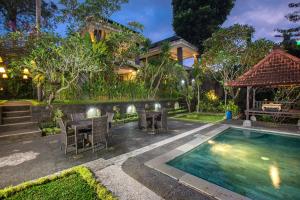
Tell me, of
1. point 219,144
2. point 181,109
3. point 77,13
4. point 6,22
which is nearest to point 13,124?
point 77,13

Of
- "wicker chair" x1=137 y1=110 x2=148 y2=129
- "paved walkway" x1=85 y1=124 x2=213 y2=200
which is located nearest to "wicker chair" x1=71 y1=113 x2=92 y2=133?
"paved walkway" x1=85 y1=124 x2=213 y2=200

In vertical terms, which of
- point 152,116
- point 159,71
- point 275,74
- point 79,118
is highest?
point 159,71

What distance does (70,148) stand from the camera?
19.0ft

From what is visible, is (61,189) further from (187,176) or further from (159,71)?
(159,71)

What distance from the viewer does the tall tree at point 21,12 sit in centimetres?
1880

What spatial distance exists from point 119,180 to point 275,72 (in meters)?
10.7

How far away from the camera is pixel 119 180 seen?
12.2 feet

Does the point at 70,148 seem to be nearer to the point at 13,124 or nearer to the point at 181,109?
the point at 13,124

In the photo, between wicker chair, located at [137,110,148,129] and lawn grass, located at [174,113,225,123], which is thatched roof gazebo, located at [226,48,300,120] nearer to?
lawn grass, located at [174,113,225,123]

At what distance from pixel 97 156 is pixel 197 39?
79.1ft

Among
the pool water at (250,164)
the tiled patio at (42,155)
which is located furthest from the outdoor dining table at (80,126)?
the pool water at (250,164)

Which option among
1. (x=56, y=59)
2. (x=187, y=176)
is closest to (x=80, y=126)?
(x=187, y=176)

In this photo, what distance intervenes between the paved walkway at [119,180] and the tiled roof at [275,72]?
348 inches

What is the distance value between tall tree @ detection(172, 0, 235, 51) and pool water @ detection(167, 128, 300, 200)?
1908cm
